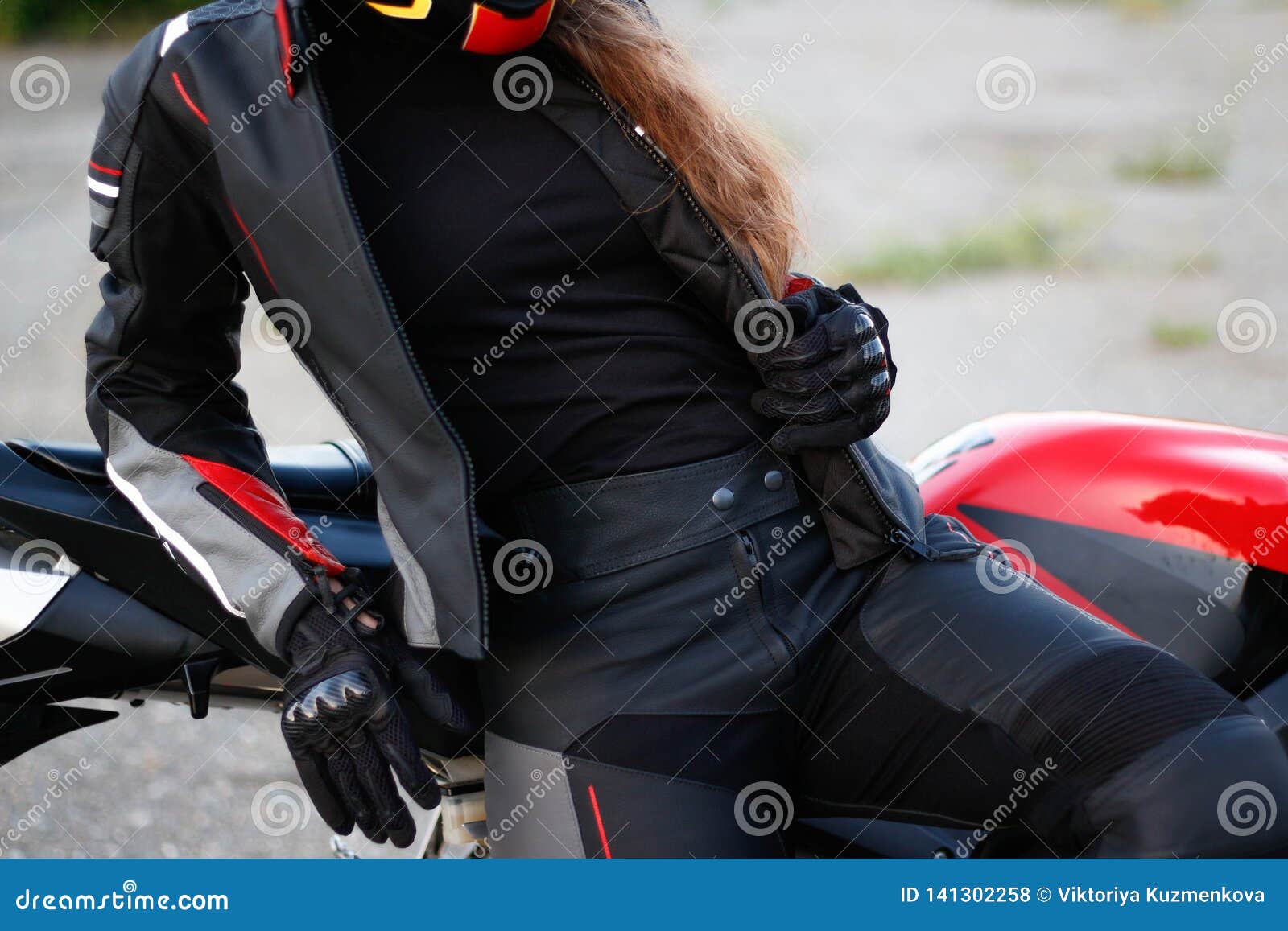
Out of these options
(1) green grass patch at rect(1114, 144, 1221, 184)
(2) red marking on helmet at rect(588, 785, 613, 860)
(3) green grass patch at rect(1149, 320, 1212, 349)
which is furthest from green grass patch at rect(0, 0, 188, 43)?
(2) red marking on helmet at rect(588, 785, 613, 860)

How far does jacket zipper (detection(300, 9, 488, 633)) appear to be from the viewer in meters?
1.23

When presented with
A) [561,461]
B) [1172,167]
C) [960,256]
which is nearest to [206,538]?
[561,461]

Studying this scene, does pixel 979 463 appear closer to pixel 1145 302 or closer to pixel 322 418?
pixel 322 418

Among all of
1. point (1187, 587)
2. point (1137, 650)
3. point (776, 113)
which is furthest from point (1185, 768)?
point (776, 113)

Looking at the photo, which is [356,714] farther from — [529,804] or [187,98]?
[187,98]

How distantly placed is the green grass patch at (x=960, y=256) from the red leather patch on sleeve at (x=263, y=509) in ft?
16.0

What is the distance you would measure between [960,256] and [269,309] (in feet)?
17.7

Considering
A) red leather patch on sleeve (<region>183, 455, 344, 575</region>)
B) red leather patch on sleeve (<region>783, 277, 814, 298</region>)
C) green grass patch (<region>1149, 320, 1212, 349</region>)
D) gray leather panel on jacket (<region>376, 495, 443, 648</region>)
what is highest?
green grass patch (<region>1149, 320, 1212, 349</region>)

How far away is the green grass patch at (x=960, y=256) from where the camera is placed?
609cm

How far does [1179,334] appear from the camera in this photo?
17.6 feet

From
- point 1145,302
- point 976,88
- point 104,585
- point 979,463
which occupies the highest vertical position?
point 976,88

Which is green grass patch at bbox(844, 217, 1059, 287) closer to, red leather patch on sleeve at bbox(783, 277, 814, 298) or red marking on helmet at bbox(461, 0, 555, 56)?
→ red leather patch on sleeve at bbox(783, 277, 814, 298)

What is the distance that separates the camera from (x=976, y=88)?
30.6 ft

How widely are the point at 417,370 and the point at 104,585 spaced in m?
0.48
